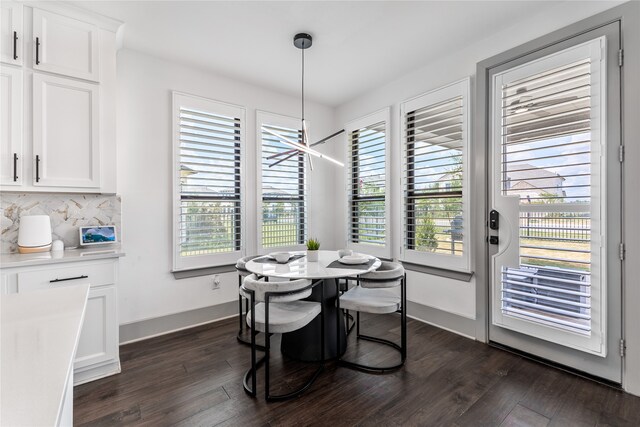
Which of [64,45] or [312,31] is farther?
[312,31]

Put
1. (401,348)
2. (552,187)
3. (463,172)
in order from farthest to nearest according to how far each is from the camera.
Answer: (463,172), (401,348), (552,187)

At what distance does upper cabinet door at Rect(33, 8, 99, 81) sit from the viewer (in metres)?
2.19

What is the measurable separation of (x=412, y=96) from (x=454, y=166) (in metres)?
1.01

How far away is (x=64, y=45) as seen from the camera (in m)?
2.28

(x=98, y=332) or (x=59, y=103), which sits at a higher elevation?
(x=59, y=103)

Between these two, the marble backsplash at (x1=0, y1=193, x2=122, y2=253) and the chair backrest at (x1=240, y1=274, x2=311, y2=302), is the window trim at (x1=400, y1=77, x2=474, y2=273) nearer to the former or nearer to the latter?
the chair backrest at (x1=240, y1=274, x2=311, y2=302)

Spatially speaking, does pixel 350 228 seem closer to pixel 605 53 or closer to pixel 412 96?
pixel 412 96

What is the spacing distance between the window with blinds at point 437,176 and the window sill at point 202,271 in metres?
2.12

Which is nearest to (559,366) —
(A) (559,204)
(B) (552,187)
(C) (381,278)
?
(A) (559,204)

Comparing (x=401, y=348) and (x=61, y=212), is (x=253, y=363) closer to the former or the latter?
(x=401, y=348)

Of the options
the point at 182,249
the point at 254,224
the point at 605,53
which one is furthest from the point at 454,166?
the point at 182,249

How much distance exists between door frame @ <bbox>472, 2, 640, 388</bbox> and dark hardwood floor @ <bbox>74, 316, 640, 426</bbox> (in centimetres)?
33

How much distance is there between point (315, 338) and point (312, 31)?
2.68 metres

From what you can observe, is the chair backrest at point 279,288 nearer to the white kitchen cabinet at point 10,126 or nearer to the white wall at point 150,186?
the white wall at point 150,186
